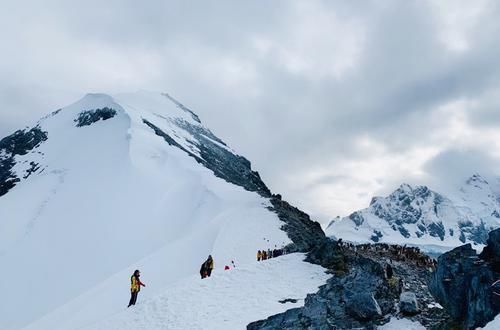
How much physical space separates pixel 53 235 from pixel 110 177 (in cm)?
1297

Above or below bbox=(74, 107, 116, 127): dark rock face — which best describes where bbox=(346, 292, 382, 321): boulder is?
below

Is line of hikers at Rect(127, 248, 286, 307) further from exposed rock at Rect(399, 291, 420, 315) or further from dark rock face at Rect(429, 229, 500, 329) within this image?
dark rock face at Rect(429, 229, 500, 329)

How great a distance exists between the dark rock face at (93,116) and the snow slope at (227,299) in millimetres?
70113

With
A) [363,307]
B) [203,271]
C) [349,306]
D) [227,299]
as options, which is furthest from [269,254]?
[363,307]

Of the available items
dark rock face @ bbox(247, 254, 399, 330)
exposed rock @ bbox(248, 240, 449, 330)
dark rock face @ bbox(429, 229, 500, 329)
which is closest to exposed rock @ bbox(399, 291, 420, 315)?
exposed rock @ bbox(248, 240, 449, 330)

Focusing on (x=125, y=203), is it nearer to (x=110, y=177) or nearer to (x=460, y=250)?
(x=110, y=177)

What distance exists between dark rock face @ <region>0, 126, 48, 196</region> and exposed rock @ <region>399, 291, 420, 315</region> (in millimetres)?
72746

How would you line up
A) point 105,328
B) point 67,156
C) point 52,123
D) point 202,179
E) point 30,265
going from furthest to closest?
point 52,123 < point 67,156 < point 202,179 < point 30,265 < point 105,328

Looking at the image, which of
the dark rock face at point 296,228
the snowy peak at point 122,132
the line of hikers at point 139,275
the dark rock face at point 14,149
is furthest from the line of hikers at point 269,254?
the dark rock face at point 14,149

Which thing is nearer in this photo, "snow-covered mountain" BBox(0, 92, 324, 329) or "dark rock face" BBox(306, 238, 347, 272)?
"dark rock face" BBox(306, 238, 347, 272)

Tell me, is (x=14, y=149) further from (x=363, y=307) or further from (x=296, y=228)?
(x=363, y=307)

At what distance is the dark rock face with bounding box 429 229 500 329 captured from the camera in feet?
39.8

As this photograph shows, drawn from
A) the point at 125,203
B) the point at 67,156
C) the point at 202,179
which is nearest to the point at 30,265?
the point at 125,203

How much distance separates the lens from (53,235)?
56.6 meters
